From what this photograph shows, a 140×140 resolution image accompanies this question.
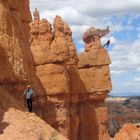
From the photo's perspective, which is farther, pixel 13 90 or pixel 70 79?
pixel 70 79

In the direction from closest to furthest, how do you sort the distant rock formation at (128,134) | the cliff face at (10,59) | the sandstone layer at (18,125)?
1. the sandstone layer at (18,125)
2. the cliff face at (10,59)
3. the distant rock formation at (128,134)

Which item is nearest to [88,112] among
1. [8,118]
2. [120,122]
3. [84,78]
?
[84,78]

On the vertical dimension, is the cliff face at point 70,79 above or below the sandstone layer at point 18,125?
above

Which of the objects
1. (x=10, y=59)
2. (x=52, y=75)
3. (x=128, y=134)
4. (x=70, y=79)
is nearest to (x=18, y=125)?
(x=10, y=59)

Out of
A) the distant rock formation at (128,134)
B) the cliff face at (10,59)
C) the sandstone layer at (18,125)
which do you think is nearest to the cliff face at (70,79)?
the cliff face at (10,59)

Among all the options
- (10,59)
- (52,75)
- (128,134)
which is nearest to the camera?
(10,59)

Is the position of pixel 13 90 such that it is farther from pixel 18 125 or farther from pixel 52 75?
pixel 52 75

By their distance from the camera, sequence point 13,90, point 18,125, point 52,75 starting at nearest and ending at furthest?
point 18,125 < point 13,90 < point 52,75

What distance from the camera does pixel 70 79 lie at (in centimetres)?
2978

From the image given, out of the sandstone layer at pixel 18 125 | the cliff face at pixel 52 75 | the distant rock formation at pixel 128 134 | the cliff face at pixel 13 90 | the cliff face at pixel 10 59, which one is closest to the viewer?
the sandstone layer at pixel 18 125

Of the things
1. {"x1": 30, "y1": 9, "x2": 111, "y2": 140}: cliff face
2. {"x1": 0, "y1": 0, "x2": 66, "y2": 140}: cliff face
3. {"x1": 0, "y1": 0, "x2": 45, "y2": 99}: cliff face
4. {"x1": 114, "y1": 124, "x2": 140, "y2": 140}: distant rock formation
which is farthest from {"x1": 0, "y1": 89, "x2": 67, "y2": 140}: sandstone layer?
{"x1": 114, "y1": 124, "x2": 140, "y2": 140}: distant rock formation

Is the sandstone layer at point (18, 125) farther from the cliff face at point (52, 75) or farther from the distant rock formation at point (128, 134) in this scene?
the distant rock formation at point (128, 134)

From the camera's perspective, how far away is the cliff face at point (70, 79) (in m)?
26.4

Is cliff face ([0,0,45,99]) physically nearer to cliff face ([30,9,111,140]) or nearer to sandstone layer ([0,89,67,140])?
sandstone layer ([0,89,67,140])
